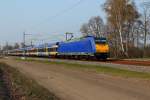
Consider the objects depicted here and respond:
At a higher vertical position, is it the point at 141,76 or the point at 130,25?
the point at 130,25

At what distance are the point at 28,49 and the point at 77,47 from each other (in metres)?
59.5

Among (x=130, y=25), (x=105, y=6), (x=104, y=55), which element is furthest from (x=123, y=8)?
(x=104, y=55)

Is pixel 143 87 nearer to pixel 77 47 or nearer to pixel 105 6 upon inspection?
pixel 77 47

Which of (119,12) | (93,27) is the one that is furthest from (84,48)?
(93,27)

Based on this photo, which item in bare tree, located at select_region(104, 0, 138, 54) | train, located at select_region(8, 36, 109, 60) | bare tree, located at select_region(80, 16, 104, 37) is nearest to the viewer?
train, located at select_region(8, 36, 109, 60)

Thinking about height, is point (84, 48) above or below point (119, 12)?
below

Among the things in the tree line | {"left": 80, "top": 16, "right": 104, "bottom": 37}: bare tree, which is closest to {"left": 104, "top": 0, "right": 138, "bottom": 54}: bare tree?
the tree line

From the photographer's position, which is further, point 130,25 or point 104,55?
point 130,25

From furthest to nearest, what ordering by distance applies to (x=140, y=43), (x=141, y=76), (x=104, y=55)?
1. (x=140, y=43)
2. (x=104, y=55)
3. (x=141, y=76)

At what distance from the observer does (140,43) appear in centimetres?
9881

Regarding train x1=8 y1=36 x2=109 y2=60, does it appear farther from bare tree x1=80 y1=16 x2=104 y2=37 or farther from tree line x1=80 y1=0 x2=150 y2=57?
bare tree x1=80 y1=16 x2=104 y2=37

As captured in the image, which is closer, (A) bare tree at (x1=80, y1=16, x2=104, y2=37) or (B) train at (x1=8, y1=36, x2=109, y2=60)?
(B) train at (x1=8, y1=36, x2=109, y2=60)

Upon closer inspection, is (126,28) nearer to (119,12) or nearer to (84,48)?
(119,12)

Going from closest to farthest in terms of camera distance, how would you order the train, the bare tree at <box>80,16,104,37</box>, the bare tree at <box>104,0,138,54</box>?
the train → the bare tree at <box>104,0,138,54</box> → the bare tree at <box>80,16,104,37</box>
